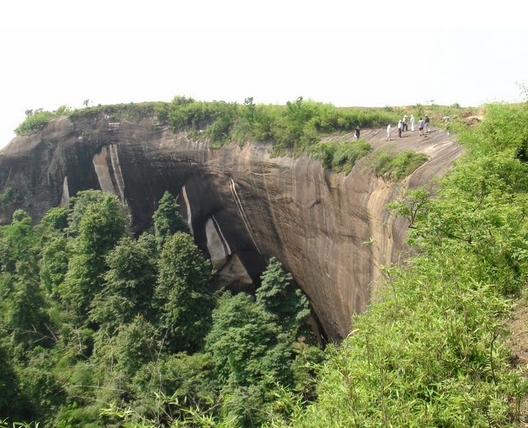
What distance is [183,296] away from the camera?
13.3m

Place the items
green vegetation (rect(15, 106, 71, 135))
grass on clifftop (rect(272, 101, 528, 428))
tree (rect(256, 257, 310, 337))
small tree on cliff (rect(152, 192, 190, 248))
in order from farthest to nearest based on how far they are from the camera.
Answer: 1. green vegetation (rect(15, 106, 71, 135))
2. small tree on cliff (rect(152, 192, 190, 248))
3. tree (rect(256, 257, 310, 337))
4. grass on clifftop (rect(272, 101, 528, 428))

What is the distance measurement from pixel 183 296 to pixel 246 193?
5.14 metres

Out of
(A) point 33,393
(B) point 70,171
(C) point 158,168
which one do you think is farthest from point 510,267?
(B) point 70,171

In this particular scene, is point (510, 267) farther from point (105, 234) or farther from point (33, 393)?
point (105, 234)

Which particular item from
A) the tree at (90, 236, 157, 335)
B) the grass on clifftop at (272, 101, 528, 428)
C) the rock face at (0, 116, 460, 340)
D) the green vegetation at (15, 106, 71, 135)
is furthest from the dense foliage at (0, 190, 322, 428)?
the green vegetation at (15, 106, 71, 135)

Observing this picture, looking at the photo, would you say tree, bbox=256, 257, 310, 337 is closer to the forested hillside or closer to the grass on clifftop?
the forested hillside

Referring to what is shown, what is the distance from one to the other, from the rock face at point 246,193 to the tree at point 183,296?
10.3 feet

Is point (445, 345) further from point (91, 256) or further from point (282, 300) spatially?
point (91, 256)

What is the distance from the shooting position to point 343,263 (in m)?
11.8

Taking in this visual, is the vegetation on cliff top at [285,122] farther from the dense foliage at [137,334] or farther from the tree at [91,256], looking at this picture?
the tree at [91,256]

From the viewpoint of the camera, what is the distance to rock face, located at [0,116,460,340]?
10.3 meters

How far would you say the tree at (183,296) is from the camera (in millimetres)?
12898

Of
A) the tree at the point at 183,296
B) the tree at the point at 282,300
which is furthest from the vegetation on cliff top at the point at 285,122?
the tree at the point at 183,296

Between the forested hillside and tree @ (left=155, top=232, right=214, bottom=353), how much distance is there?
0.04 meters
